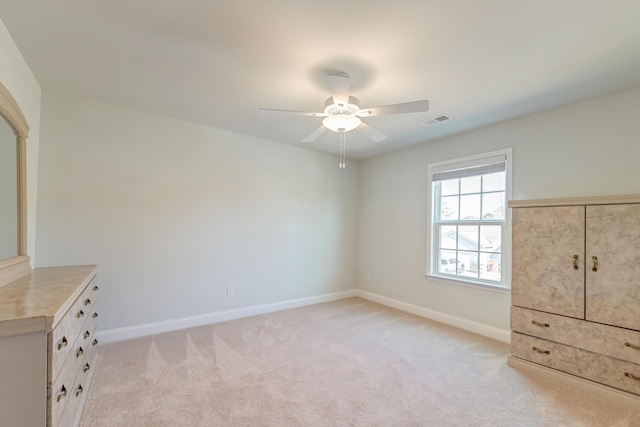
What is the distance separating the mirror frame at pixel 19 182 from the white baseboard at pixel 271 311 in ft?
3.93

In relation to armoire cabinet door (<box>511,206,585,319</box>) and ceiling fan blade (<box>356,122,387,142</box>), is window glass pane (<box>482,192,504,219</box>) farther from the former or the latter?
ceiling fan blade (<box>356,122,387,142</box>)

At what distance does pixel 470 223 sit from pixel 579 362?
1.70 m

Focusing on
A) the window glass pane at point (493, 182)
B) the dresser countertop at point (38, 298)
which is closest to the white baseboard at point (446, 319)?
the window glass pane at point (493, 182)

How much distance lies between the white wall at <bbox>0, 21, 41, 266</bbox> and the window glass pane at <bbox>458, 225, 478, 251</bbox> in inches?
176

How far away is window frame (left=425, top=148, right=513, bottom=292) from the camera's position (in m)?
3.20

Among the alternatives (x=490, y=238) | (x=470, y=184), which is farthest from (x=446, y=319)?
(x=470, y=184)

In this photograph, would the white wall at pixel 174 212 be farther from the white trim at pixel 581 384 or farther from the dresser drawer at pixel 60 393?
the white trim at pixel 581 384

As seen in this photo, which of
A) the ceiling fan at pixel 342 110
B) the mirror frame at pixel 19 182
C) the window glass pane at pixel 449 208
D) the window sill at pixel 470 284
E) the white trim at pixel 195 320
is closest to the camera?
the mirror frame at pixel 19 182

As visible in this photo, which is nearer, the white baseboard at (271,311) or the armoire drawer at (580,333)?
the armoire drawer at (580,333)

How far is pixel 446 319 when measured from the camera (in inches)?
147

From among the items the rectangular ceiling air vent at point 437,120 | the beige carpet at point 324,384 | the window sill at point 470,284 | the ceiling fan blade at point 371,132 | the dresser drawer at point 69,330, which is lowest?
the beige carpet at point 324,384

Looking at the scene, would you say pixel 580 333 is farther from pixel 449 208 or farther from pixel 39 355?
pixel 39 355

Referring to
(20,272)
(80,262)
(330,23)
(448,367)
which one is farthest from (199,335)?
(330,23)

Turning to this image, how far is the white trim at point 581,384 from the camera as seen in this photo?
A: 6.70 ft
